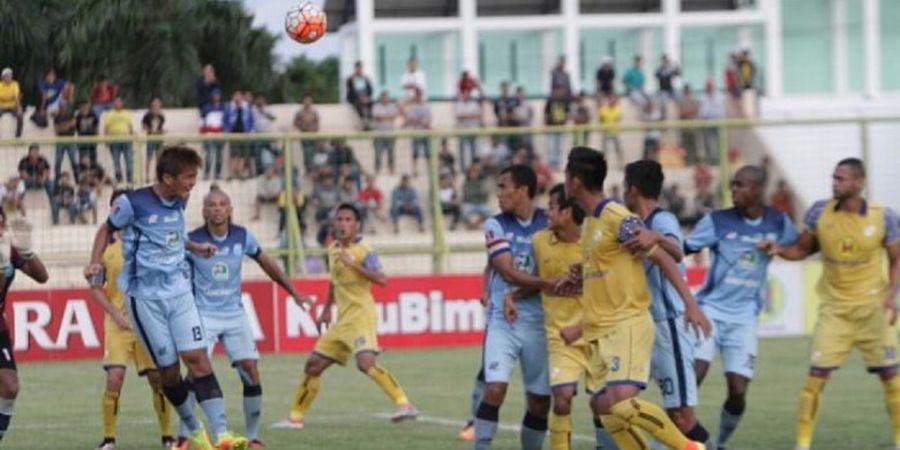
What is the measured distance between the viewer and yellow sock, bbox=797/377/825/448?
→ 1500 cm

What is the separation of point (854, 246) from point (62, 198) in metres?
13.2

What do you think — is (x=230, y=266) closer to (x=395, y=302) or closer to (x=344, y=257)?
(x=344, y=257)

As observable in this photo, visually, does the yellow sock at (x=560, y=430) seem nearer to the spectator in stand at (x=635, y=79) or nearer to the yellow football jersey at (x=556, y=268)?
the yellow football jersey at (x=556, y=268)

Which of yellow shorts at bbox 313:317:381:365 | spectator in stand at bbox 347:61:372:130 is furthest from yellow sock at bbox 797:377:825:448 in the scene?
spectator in stand at bbox 347:61:372:130

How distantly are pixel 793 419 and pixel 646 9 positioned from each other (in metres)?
29.0

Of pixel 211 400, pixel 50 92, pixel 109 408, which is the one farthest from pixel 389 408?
pixel 50 92

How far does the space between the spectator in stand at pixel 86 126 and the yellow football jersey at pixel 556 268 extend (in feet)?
45.1

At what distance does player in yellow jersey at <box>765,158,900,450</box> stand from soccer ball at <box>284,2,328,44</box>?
421 cm

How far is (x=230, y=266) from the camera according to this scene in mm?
16391

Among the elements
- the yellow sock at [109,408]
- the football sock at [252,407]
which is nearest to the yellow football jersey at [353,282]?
the football sock at [252,407]

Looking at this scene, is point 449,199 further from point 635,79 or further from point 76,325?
point 635,79

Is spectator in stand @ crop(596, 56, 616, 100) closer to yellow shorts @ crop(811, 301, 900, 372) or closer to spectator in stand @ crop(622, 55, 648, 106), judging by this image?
spectator in stand @ crop(622, 55, 648, 106)

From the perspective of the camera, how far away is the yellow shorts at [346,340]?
1817 cm

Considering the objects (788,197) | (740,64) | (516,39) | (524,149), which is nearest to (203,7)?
(524,149)
